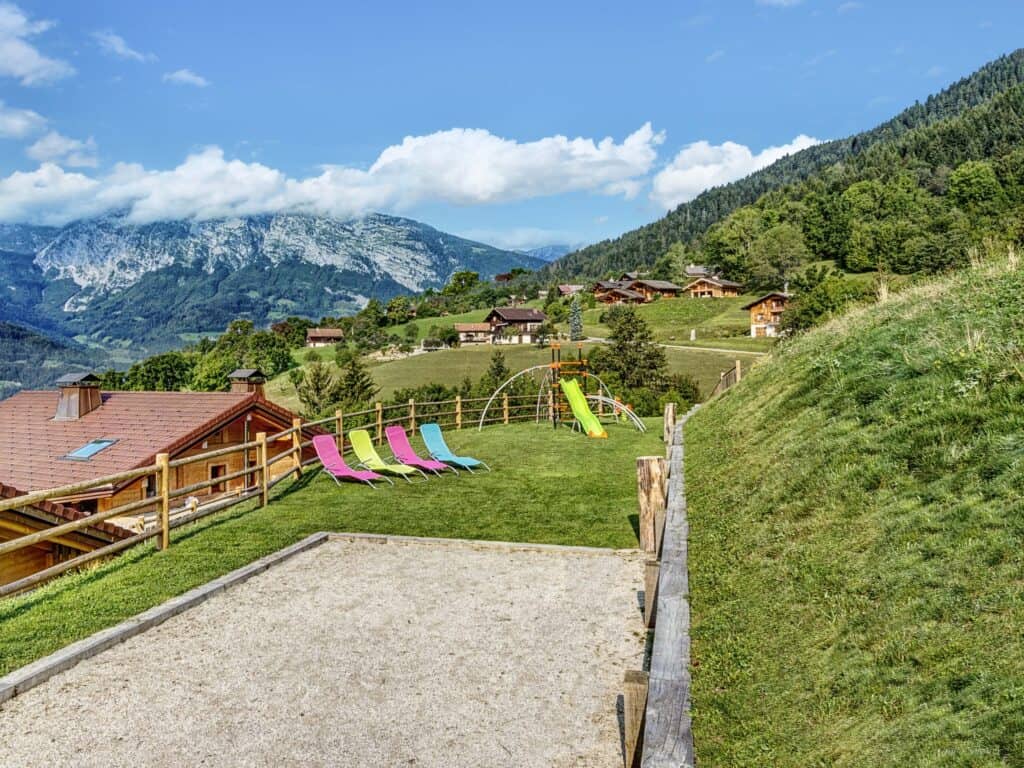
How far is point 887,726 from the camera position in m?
2.39

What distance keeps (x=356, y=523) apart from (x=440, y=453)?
4043 mm

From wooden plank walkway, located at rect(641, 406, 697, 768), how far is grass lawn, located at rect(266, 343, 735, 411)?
104ft

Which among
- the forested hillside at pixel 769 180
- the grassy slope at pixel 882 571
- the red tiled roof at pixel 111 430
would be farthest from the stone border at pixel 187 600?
the forested hillside at pixel 769 180

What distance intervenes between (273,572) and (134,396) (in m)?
17.2

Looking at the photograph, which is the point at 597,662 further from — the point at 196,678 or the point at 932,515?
the point at 196,678

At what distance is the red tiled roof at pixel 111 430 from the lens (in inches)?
690

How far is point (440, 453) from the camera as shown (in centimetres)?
1245

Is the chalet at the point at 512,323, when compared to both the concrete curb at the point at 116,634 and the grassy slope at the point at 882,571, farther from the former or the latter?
the grassy slope at the point at 882,571

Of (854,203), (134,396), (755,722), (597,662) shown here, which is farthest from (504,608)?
(854,203)

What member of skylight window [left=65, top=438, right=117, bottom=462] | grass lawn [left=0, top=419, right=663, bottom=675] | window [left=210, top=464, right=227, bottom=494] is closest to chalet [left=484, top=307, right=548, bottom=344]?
window [left=210, top=464, right=227, bottom=494]

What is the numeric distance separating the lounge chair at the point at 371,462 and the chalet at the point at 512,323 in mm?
57846

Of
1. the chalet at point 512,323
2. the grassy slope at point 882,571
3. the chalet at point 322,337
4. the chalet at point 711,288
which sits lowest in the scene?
the grassy slope at point 882,571

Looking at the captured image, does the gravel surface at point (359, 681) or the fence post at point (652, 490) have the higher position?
the fence post at point (652, 490)

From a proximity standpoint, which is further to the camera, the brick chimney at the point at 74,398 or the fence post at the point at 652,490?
the brick chimney at the point at 74,398
